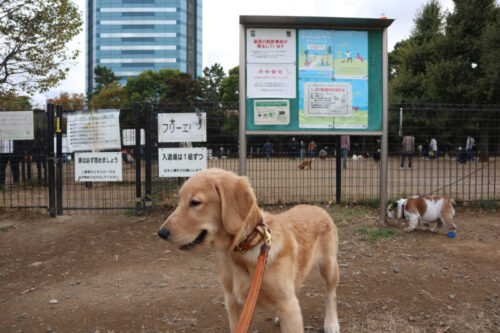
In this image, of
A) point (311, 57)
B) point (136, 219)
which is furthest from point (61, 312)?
point (311, 57)

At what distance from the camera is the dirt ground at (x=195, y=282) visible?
312 centimetres

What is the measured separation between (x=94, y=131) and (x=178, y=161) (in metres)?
1.89

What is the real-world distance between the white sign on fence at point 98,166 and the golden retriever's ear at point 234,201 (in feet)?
17.2

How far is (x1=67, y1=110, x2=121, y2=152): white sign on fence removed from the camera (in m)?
6.81

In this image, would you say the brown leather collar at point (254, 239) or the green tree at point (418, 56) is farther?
the green tree at point (418, 56)

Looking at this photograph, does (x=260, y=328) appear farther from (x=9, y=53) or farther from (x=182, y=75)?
(x=182, y=75)

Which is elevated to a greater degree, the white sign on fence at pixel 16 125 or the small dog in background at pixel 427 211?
the white sign on fence at pixel 16 125

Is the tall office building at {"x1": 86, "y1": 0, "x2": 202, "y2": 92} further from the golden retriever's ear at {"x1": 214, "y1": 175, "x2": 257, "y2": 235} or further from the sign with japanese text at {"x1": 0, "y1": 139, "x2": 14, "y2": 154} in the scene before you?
the golden retriever's ear at {"x1": 214, "y1": 175, "x2": 257, "y2": 235}

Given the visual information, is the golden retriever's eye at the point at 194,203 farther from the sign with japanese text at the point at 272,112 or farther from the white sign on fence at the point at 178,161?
the white sign on fence at the point at 178,161

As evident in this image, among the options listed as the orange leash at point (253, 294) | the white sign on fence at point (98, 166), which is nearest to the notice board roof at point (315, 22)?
the white sign on fence at point (98, 166)

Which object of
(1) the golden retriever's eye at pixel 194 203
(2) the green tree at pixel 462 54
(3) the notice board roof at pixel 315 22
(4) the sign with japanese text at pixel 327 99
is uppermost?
(2) the green tree at pixel 462 54

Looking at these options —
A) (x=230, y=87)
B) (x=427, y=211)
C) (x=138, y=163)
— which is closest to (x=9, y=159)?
(x=138, y=163)

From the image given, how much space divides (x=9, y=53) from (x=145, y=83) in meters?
46.0

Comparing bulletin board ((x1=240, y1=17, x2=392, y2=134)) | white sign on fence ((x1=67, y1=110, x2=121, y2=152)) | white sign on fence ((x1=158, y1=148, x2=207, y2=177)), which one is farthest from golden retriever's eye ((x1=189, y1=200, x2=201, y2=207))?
white sign on fence ((x1=67, y1=110, x2=121, y2=152))
